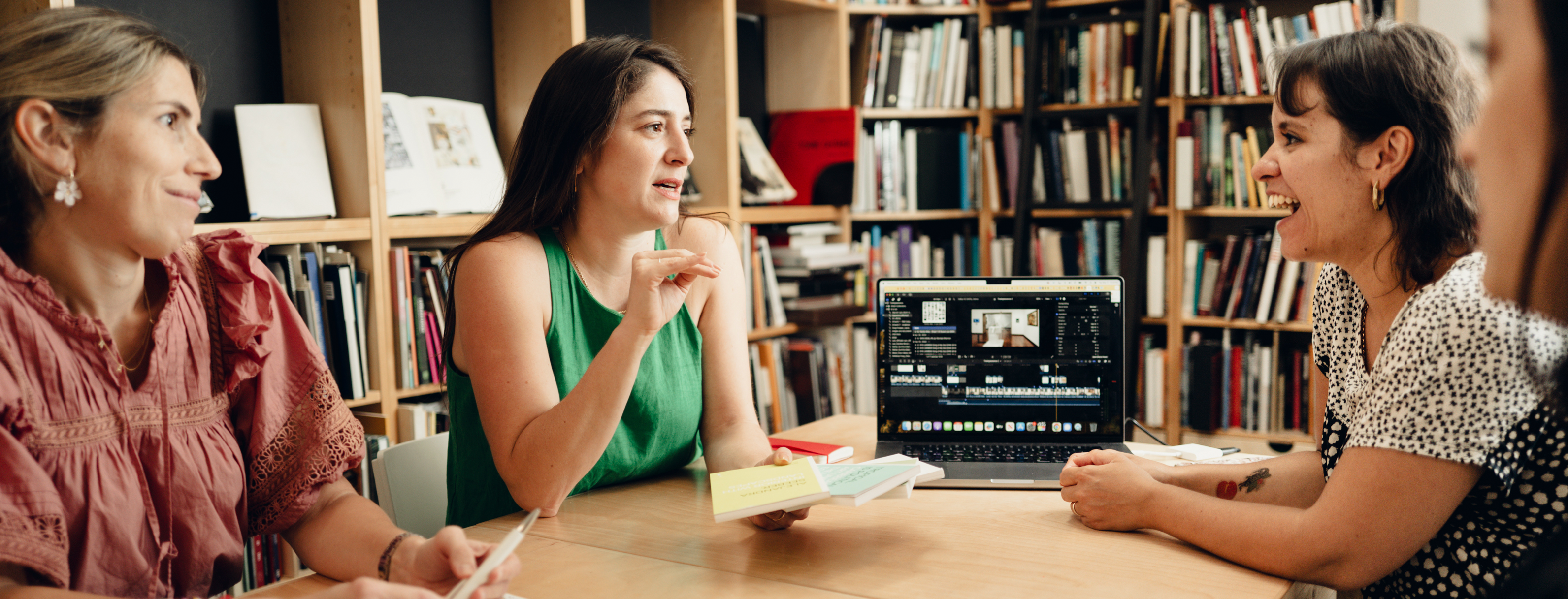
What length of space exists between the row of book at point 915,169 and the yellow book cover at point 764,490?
2497 mm

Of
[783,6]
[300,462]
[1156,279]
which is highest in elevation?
[783,6]

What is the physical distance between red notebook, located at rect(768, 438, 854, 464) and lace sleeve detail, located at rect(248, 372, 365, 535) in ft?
2.27

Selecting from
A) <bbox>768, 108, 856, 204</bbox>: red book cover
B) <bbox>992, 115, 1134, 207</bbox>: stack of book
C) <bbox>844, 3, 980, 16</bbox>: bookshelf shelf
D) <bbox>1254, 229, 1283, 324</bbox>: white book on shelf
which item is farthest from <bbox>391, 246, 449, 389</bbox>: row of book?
<bbox>1254, 229, 1283, 324</bbox>: white book on shelf

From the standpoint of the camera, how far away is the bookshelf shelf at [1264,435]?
3.32 metres

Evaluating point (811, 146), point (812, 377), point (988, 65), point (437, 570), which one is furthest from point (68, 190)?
point (988, 65)

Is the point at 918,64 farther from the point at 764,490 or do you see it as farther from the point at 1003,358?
the point at 764,490

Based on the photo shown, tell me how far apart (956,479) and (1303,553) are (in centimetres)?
50

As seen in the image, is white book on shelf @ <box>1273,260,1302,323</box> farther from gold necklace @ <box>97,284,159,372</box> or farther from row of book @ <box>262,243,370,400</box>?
gold necklace @ <box>97,284,159,372</box>

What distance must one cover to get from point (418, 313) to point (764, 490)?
145cm

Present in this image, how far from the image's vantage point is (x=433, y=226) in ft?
7.68

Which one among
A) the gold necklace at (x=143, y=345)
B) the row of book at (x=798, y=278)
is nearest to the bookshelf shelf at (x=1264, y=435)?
the row of book at (x=798, y=278)

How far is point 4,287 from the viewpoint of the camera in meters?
0.99

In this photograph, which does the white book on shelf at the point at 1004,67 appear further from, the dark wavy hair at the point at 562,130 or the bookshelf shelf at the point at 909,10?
the dark wavy hair at the point at 562,130

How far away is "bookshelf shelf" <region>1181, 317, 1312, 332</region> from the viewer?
10.9ft
